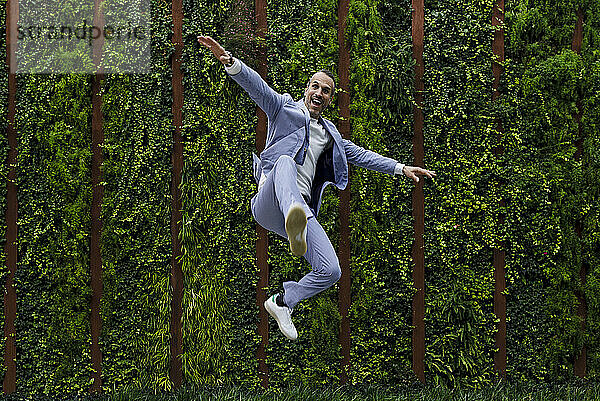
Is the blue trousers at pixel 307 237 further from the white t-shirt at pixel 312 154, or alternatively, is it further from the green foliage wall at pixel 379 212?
the green foliage wall at pixel 379 212

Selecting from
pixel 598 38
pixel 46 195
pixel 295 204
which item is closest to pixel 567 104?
pixel 598 38

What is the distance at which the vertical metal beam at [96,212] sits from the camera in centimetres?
512

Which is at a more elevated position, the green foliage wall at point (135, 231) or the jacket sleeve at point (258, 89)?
the jacket sleeve at point (258, 89)

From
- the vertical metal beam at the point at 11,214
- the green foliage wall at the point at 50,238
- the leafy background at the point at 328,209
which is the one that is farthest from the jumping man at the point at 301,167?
the vertical metal beam at the point at 11,214

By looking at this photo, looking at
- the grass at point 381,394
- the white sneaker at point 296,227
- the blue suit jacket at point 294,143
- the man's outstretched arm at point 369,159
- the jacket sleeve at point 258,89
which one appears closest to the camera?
the white sneaker at point 296,227

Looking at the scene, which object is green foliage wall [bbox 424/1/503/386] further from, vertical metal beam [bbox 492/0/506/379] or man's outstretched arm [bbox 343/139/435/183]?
man's outstretched arm [bbox 343/139/435/183]

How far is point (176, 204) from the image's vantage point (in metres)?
5.14

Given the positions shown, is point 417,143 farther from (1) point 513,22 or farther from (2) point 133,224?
(2) point 133,224

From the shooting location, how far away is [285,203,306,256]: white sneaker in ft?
10.2

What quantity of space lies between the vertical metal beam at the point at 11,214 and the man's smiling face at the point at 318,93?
2550mm

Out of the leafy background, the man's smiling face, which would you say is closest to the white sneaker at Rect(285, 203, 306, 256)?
the man's smiling face

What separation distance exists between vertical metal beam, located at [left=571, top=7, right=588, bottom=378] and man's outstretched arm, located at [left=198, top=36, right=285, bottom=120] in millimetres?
2660

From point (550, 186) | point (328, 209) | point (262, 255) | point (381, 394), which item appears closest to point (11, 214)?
point (262, 255)

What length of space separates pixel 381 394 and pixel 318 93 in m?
2.36
